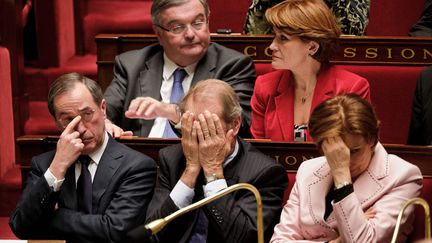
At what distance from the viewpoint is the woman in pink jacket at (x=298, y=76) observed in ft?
5.74

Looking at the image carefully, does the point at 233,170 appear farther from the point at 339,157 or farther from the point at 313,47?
the point at 313,47

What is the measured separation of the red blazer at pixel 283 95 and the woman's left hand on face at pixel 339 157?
13.3 inches

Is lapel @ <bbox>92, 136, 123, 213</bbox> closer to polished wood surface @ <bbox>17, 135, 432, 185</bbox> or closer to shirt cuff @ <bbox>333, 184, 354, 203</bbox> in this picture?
polished wood surface @ <bbox>17, 135, 432, 185</bbox>

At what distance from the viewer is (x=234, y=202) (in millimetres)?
1534

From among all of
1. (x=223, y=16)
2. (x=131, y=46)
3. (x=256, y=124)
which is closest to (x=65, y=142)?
(x=256, y=124)

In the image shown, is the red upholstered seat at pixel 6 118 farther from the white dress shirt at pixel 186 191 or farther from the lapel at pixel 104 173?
the white dress shirt at pixel 186 191

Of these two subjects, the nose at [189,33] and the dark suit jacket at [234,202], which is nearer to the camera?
the dark suit jacket at [234,202]

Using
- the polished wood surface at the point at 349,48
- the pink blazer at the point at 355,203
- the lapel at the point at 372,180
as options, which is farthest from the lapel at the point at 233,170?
the polished wood surface at the point at 349,48

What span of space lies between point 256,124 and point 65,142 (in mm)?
421

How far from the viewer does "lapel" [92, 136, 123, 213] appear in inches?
63.0

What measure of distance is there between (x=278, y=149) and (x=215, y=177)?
6.6 inches

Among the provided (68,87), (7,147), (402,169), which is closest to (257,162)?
(402,169)

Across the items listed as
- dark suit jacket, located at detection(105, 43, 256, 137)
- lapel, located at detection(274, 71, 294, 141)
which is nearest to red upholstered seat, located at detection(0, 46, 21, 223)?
dark suit jacket, located at detection(105, 43, 256, 137)

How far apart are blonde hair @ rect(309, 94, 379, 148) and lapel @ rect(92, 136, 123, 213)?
1.20 ft
